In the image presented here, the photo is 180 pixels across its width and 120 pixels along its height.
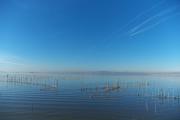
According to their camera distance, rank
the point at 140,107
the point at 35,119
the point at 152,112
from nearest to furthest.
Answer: the point at 35,119
the point at 152,112
the point at 140,107

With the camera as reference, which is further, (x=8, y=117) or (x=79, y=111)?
(x=79, y=111)

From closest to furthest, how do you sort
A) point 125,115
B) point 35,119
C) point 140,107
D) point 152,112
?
point 35,119 → point 125,115 → point 152,112 → point 140,107

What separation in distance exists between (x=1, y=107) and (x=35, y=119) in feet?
→ 13.4

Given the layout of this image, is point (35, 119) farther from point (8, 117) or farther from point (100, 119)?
point (100, 119)

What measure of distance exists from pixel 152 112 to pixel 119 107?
92.1 inches

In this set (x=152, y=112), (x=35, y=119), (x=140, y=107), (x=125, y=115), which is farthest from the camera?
(x=140, y=107)

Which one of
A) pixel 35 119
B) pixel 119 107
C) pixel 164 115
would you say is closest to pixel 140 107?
pixel 119 107

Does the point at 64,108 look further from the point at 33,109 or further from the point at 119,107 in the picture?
the point at 119,107

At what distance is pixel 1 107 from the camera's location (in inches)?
591

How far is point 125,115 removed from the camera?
44.1 feet

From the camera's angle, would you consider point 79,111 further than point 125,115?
Yes

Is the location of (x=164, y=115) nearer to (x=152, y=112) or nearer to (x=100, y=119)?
(x=152, y=112)

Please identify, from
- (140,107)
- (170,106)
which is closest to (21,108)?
(140,107)

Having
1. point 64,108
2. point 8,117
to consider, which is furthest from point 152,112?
A: point 8,117
